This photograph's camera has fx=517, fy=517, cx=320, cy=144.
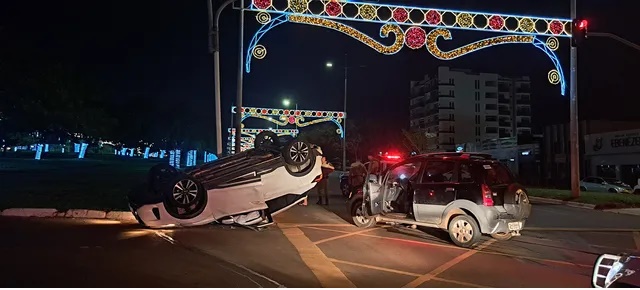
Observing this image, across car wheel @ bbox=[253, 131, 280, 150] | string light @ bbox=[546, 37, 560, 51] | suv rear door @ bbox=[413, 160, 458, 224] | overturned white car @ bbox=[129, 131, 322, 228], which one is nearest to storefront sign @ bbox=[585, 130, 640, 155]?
string light @ bbox=[546, 37, 560, 51]

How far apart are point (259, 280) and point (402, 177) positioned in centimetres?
556

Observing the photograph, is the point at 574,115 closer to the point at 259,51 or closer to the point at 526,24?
the point at 526,24

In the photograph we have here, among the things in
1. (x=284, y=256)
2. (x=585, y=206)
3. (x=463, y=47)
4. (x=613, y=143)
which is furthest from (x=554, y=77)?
(x=613, y=143)

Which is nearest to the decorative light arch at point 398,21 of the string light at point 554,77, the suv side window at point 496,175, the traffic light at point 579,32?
the traffic light at point 579,32

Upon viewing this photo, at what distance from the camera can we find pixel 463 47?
58.9ft

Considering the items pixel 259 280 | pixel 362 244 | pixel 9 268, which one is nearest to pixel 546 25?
pixel 362 244

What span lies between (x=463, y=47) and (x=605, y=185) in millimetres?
19017

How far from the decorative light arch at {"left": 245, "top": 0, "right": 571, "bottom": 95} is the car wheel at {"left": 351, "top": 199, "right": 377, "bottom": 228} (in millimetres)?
6688

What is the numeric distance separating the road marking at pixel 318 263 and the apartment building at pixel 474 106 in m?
92.0

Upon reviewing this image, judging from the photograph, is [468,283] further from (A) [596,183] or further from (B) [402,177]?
(A) [596,183]

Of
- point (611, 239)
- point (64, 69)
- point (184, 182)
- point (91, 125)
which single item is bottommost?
point (611, 239)

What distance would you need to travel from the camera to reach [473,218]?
32.3 ft

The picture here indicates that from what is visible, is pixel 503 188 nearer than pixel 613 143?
Yes

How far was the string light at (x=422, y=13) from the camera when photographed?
16.3m
